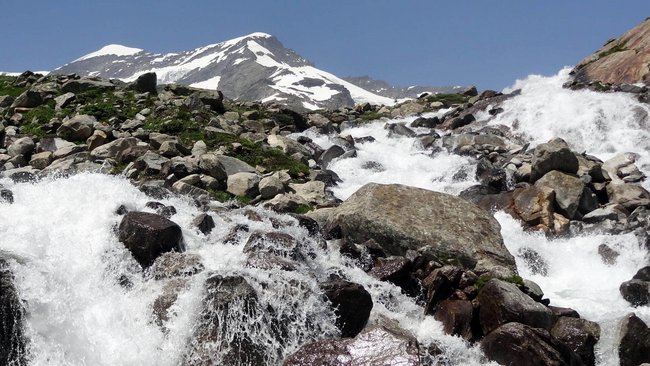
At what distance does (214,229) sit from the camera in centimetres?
1778

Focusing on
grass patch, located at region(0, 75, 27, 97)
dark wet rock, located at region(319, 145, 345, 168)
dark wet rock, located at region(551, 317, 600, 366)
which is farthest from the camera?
grass patch, located at region(0, 75, 27, 97)

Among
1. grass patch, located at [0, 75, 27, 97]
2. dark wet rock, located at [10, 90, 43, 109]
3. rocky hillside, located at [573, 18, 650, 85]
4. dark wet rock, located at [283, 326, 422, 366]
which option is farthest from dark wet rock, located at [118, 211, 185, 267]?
rocky hillside, located at [573, 18, 650, 85]

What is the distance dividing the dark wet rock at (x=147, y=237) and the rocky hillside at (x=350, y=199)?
0.05m

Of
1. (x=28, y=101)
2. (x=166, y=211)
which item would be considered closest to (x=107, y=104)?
(x=28, y=101)

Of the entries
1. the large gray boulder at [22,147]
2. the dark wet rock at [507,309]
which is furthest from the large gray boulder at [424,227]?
the large gray boulder at [22,147]

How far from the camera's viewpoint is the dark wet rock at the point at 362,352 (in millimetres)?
11492

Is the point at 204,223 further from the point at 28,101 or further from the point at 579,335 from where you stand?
the point at 28,101

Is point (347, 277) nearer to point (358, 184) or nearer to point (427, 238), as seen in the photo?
point (427, 238)

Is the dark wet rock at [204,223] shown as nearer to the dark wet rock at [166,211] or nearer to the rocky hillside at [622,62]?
the dark wet rock at [166,211]

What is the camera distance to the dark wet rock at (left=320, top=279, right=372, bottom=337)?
13.7 meters

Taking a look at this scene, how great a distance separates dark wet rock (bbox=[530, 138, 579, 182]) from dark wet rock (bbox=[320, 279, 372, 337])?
50.1 ft

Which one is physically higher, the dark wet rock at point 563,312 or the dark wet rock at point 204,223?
the dark wet rock at point 204,223

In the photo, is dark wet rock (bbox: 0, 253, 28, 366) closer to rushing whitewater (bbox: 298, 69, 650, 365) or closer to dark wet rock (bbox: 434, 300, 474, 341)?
dark wet rock (bbox: 434, 300, 474, 341)

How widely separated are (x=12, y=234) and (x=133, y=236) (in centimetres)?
305
